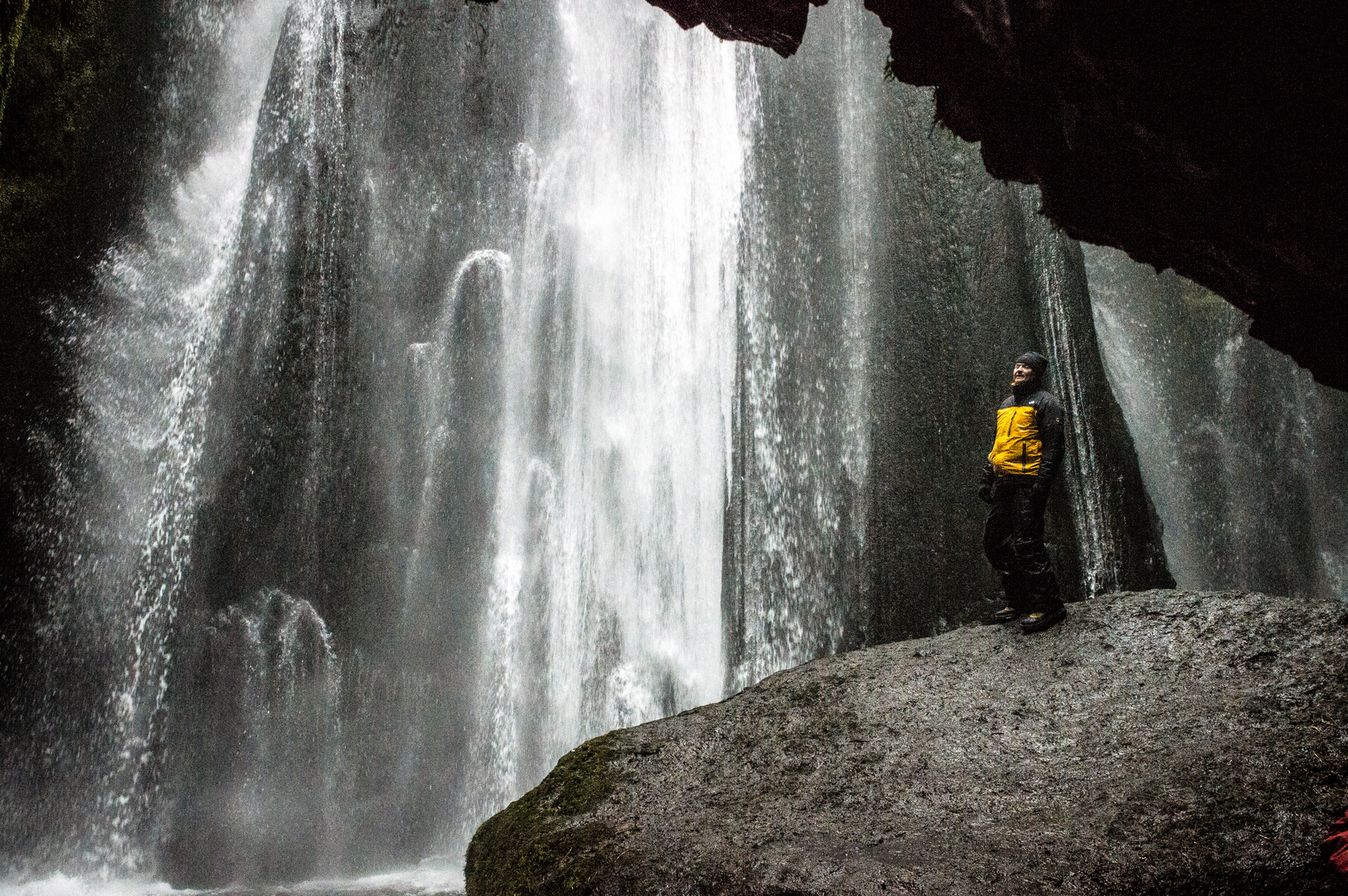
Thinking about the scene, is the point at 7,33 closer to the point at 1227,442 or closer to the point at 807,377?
the point at 807,377

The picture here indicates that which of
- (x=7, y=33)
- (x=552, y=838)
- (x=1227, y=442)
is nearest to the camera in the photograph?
(x=552, y=838)

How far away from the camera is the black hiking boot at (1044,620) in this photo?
17.6 ft

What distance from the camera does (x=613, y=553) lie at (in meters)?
17.6

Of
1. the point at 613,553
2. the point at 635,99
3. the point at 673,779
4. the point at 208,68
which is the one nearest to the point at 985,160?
the point at 673,779

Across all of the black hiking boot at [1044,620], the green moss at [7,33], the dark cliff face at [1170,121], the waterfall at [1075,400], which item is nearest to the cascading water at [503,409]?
the waterfall at [1075,400]

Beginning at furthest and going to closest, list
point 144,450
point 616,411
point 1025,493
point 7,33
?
point 616,411, point 144,450, point 7,33, point 1025,493

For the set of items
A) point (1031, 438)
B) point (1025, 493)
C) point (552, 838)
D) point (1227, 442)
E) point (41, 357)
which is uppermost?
point (41, 357)

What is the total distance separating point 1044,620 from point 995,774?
1.23 m

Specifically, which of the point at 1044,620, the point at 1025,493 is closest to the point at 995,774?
the point at 1044,620

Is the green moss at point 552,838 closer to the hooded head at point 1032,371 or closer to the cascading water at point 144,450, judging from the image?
the hooded head at point 1032,371

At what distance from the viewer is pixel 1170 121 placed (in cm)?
544

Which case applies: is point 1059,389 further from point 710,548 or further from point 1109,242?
point 710,548

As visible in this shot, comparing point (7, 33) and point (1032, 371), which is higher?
point (7, 33)

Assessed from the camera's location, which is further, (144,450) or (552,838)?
(144,450)
